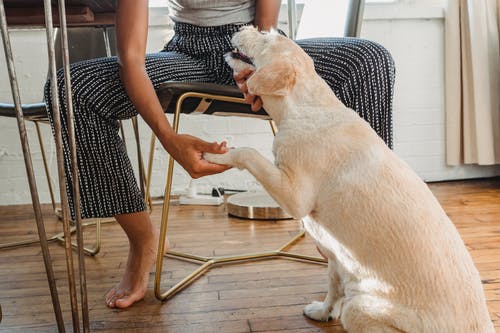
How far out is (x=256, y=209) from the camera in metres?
2.60

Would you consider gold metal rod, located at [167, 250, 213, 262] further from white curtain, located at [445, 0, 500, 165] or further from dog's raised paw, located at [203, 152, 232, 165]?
white curtain, located at [445, 0, 500, 165]

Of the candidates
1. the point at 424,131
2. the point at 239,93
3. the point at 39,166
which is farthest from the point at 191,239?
the point at 424,131

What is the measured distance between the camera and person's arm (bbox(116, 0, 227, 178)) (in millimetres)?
1289

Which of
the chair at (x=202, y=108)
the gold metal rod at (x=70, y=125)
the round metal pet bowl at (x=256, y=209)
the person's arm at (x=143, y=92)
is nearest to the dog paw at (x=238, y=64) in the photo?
the chair at (x=202, y=108)

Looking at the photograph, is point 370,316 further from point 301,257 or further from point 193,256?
point 193,256

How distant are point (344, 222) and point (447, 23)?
2772mm

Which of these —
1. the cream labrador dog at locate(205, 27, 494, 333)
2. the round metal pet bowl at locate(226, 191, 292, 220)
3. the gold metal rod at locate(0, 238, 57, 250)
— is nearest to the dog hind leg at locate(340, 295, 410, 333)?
the cream labrador dog at locate(205, 27, 494, 333)

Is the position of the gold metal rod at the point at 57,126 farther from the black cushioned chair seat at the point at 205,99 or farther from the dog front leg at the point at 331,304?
the dog front leg at the point at 331,304

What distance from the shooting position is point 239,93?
149cm

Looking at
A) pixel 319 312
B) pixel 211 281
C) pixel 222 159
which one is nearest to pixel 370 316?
pixel 319 312

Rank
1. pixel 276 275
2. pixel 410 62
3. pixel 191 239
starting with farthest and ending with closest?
pixel 410 62 < pixel 191 239 < pixel 276 275

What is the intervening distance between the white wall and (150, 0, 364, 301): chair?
1447 millimetres

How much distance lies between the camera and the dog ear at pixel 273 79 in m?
1.22

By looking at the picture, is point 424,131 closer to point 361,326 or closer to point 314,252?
point 314,252
